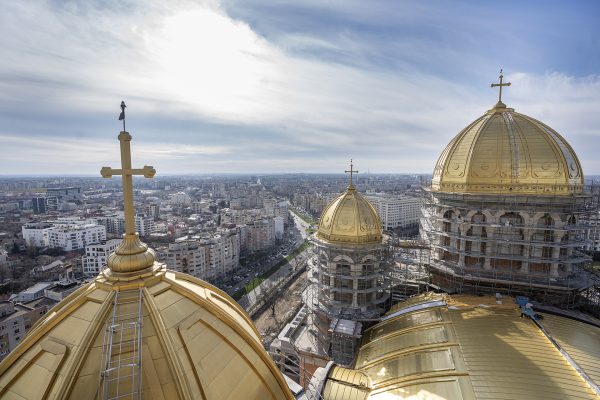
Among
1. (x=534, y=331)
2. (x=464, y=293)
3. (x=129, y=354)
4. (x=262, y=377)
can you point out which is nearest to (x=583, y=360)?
(x=534, y=331)

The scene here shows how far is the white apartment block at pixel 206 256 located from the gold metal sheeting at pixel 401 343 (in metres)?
41.3

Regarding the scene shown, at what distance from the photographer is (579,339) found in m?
12.8

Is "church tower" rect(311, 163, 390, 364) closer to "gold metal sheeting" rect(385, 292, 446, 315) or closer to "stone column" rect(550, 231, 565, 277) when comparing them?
"gold metal sheeting" rect(385, 292, 446, 315)

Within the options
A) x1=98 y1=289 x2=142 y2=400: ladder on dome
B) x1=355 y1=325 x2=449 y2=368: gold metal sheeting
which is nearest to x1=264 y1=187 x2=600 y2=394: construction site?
x1=355 y1=325 x2=449 y2=368: gold metal sheeting

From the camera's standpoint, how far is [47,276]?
5012 centimetres

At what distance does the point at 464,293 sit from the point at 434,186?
6.55 m

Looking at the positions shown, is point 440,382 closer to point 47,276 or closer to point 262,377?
point 262,377

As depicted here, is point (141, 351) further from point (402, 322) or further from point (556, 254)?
point (556, 254)

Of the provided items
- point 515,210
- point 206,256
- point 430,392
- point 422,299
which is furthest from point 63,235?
point 515,210

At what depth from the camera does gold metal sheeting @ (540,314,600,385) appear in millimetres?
11133

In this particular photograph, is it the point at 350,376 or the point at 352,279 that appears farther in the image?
the point at 352,279

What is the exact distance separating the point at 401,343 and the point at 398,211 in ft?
261

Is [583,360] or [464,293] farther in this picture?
[464,293]

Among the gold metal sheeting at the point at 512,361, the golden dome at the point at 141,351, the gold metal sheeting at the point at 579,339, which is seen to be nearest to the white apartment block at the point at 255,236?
the gold metal sheeting at the point at 512,361
